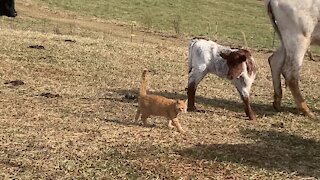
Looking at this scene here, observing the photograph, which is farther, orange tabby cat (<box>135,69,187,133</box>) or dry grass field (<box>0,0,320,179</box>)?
orange tabby cat (<box>135,69,187,133</box>)

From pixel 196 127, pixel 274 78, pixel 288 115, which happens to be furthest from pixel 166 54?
pixel 196 127

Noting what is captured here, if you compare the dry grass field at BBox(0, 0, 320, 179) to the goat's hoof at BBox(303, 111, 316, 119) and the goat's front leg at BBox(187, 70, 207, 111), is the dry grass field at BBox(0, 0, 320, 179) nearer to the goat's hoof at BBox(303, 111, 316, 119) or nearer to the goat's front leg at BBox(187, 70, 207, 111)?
the goat's hoof at BBox(303, 111, 316, 119)

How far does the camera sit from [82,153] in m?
5.89

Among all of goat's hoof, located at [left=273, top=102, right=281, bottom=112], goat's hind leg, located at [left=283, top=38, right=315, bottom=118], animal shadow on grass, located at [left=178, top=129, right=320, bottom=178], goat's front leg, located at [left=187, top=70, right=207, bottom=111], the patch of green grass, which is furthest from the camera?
the patch of green grass

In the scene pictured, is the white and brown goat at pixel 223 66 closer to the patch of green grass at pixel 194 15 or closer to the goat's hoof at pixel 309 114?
the goat's hoof at pixel 309 114

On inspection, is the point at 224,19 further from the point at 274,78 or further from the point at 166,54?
the point at 274,78

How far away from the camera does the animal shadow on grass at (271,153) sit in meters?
5.89

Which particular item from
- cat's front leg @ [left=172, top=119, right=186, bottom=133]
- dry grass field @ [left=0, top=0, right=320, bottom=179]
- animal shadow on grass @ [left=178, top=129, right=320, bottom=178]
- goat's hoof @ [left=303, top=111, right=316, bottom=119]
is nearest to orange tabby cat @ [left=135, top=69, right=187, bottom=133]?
cat's front leg @ [left=172, top=119, right=186, bottom=133]

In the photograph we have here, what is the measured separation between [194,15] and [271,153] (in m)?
25.3

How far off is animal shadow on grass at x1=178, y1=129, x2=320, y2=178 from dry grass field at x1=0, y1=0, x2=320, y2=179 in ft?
0.04

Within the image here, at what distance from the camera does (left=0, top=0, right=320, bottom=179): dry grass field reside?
5.61 metres

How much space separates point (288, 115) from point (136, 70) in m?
3.76

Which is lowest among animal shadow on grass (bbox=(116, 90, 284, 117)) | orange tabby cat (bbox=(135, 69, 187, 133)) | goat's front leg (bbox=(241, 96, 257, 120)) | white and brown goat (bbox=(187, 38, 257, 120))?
animal shadow on grass (bbox=(116, 90, 284, 117))

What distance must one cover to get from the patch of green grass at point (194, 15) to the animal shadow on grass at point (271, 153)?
14461 millimetres
